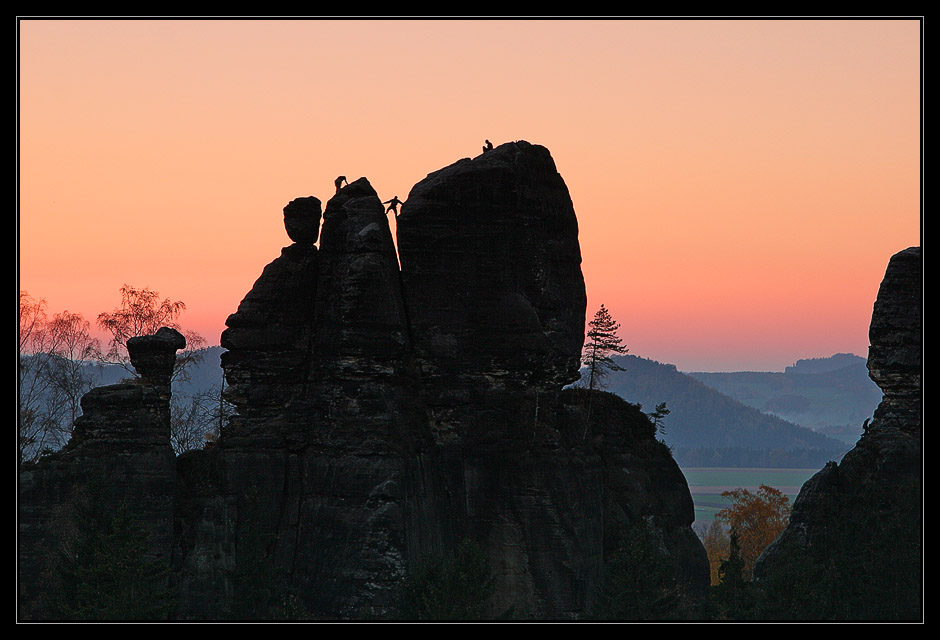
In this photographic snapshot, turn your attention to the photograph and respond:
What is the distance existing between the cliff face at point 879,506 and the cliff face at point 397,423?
13.5 meters

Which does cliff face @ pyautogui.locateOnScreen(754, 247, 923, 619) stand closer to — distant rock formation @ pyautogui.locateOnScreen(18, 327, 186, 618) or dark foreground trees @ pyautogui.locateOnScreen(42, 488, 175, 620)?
dark foreground trees @ pyautogui.locateOnScreen(42, 488, 175, 620)

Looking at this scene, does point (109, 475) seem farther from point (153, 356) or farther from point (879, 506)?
point (879, 506)

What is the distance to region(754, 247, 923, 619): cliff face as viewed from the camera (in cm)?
6438

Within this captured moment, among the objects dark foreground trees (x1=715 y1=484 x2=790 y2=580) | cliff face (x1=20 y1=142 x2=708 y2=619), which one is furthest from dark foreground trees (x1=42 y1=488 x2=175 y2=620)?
dark foreground trees (x1=715 y1=484 x2=790 y2=580)

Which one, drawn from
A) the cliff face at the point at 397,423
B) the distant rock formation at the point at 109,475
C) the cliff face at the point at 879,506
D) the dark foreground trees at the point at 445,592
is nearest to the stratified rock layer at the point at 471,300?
the cliff face at the point at 397,423

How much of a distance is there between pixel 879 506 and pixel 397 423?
34521 mm

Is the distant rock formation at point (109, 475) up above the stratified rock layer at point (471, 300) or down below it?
below

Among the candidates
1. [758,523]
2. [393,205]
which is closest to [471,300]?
[393,205]

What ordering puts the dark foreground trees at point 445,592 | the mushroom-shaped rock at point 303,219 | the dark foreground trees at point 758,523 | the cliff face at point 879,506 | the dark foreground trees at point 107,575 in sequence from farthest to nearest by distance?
the dark foreground trees at point 758,523 < the mushroom-shaped rock at point 303,219 < the cliff face at point 879,506 < the dark foreground trees at point 445,592 < the dark foreground trees at point 107,575

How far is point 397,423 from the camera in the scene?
63031 mm

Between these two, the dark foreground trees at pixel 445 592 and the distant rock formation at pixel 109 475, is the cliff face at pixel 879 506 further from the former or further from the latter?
the distant rock formation at pixel 109 475

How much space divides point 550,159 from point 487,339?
1525 cm

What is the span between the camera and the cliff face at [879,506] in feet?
211
